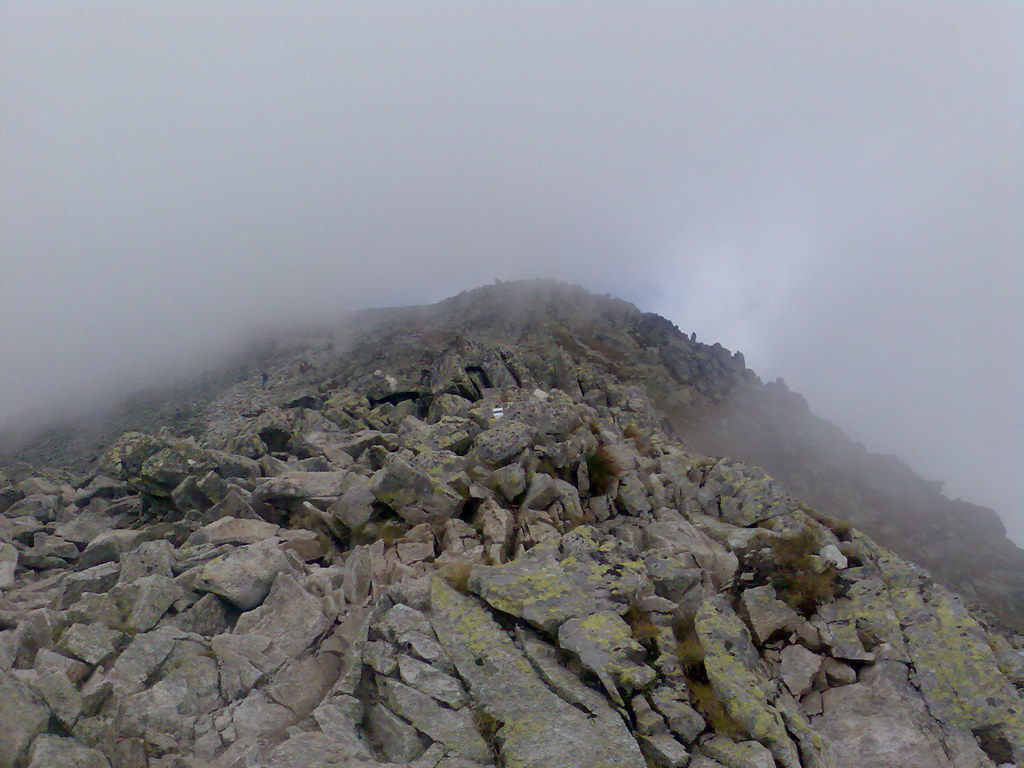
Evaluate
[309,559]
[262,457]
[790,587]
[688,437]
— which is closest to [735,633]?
[790,587]

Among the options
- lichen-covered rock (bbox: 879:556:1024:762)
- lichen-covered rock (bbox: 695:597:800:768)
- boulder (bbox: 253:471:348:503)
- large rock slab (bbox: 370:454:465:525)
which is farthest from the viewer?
boulder (bbox: 253:471:348:503)

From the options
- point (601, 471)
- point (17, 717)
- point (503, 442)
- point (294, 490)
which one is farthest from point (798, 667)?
point (294, 490)

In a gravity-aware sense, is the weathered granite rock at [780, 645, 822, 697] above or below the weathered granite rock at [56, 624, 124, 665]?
below

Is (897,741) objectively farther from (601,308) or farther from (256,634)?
(601,308)

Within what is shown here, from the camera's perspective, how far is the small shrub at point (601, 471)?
22.1 metres

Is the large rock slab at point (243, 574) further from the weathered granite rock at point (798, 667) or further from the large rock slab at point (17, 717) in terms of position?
the weathered granite rock at point (798, 667)

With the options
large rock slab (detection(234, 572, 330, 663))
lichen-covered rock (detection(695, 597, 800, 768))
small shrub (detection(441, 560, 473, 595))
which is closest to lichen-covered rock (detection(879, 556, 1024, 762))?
lichen-covered rock (detection(695, 597, 800, 768))

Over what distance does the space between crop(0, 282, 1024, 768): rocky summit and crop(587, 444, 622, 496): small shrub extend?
0.33 feet

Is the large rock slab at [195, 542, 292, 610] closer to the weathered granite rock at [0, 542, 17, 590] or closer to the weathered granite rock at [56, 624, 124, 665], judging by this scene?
the weathered granite rock at [56, 624, 124, 665]

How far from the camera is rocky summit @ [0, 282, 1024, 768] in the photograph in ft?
34.5

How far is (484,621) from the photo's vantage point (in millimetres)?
12766

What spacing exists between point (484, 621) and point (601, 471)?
10977 mm

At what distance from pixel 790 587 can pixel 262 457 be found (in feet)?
80.9

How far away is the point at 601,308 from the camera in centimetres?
14138
